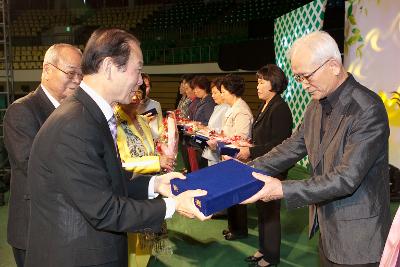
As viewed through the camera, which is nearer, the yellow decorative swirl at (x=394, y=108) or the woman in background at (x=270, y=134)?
the woman in background at (x=270, y=134)

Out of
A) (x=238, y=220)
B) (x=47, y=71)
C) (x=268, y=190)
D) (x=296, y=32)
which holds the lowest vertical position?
(x=238, y=220)

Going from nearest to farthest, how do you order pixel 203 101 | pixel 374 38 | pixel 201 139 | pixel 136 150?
pixel 136 150
pixel 201 139
pixel 374 38
pixel 203 101

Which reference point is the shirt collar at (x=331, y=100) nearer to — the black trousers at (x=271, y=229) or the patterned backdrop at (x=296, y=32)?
the black trousers at (x=271, y=229)

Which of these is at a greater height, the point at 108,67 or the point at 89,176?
the point at 108,67

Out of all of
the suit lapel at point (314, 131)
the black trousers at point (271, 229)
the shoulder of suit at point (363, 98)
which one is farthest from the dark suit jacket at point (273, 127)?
the shoulder of suit at point (363, 98)

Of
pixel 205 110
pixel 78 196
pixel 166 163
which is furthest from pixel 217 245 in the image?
pixel 78 196

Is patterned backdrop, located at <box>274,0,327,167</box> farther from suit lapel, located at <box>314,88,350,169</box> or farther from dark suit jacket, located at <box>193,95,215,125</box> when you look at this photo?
suit lapel, located at <box>314,88,350,169</box>

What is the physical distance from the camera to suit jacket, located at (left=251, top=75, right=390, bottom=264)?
1.74 meters

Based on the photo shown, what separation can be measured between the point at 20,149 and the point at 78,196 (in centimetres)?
78

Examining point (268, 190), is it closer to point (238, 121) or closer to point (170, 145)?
point (170, 145)

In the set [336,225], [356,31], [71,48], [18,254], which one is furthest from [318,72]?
[356,31]

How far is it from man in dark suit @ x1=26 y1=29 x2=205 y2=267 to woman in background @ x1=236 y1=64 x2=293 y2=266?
74.4 inches

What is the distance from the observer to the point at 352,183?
1.73 metres

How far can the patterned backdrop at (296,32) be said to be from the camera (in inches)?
240
